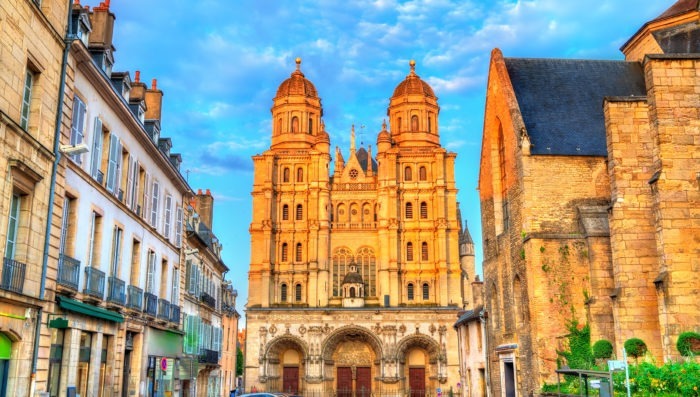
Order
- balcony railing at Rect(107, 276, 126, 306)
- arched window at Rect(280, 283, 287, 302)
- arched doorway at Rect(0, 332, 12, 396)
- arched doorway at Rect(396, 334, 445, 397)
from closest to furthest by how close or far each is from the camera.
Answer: arched doorway at Rect(0, 332, 12, 396), balcony railing at Rect(107, 276, 126, 306), arched doorway at Rect(396, 334, 445, 397), arched window at Rect(280, 283, 287, 302)

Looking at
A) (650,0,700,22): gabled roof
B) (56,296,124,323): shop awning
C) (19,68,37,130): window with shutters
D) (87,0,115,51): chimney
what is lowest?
(56,296,124,323): shop awning

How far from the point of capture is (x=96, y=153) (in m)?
13.8

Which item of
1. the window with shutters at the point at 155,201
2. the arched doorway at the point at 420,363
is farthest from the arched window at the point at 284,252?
the window with shutters at the point at 155,201

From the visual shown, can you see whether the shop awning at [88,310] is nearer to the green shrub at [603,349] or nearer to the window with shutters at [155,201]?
the window with shutters at [155,201]

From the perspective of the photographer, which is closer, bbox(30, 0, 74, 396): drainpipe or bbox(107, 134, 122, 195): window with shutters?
bbox(30, 0, 74, 396): drainpipe

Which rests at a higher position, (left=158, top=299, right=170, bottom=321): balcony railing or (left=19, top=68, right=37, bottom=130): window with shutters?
(left=19, top=68, right=37, bottom=130): window with shutters

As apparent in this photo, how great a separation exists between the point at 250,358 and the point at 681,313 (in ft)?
116

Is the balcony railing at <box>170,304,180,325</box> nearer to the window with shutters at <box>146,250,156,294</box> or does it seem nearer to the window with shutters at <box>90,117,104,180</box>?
the window with shutters at <box>146,250,156,294</box>

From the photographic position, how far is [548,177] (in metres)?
20.0

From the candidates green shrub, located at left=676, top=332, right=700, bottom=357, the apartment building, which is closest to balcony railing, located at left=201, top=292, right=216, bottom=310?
the apartment building

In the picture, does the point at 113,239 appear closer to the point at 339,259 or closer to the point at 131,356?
the point at 131,356

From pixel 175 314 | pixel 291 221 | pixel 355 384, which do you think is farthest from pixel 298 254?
pixel 175 314

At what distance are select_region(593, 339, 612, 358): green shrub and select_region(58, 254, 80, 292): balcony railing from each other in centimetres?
→ 1235

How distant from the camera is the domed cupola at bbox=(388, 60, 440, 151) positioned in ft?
169
